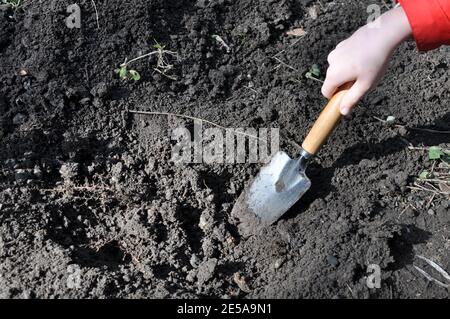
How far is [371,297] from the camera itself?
2.48 metres

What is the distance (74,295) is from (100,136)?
0.88m

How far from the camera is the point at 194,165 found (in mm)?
2939

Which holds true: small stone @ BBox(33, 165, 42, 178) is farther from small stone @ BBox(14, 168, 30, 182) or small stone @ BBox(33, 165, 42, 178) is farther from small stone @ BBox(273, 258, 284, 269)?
small stone @ BBox(273, 258, 284, 269)

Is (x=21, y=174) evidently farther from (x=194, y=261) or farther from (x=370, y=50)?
(x=370, y=50)

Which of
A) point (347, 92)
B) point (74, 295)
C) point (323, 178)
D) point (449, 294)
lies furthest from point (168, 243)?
point (449, 294)

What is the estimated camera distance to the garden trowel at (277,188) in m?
2.78

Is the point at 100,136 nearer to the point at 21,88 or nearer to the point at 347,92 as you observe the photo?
the point at 21,88

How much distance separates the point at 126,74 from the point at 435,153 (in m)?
1.54

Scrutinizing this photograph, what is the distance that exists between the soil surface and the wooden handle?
21 cm

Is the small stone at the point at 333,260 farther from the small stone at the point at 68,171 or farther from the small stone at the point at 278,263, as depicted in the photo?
the small stone at the point at 68,171

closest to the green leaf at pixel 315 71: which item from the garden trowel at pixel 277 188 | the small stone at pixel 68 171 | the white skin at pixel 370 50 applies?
the garden trowel at pixel 277 188

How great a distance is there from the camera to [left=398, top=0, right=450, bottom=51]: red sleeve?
230 cm

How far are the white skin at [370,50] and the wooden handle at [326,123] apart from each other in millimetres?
107

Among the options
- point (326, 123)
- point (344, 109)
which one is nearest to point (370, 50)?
point (344, 109)
